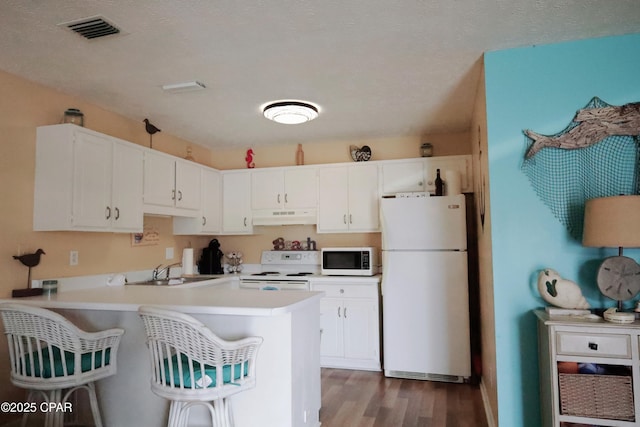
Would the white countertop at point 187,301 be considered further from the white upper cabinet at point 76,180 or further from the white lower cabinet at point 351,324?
the white lower cabinet at point 351,324

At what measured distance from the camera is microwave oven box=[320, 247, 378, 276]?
420 centimetres

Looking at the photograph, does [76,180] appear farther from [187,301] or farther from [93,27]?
[187,301]

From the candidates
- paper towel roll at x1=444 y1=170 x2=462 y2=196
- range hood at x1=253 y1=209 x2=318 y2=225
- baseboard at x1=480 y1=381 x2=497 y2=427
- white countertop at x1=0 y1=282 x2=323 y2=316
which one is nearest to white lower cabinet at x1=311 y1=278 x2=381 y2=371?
range hood at x1=253 y1=209 x2=318 y2=225

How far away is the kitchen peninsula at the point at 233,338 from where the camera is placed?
225cm

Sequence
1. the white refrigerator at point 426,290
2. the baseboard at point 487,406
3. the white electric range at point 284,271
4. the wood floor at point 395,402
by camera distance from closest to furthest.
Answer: the baseboard at point 487,406
the wood floor at point 395,402
the white refrigerator at point 426,290
the white electric range at point 284,271

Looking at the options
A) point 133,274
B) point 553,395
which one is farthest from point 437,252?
point 133,274

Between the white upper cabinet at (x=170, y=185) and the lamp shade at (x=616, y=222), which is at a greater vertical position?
the white upper cabinet at (x=170, y=185)

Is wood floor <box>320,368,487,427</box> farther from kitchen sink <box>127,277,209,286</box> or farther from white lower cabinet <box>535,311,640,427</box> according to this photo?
kitchen sink <box>127,277,209,286</box>

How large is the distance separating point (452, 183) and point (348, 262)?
4.28ft

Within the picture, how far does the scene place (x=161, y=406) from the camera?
252 centimetres

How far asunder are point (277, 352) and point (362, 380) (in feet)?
5.88

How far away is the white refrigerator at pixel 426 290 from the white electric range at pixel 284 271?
0.98 metres

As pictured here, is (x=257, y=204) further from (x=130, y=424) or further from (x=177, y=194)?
(x=130, y=424)

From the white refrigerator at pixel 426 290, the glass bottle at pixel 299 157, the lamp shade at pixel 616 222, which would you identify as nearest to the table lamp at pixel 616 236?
the lamp shade at pixel 616 222
